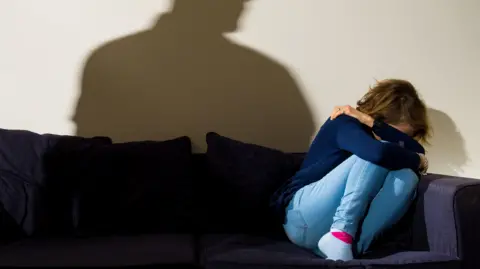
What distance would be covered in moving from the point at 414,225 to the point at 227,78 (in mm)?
1140

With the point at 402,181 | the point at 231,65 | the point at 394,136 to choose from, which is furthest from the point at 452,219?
the point at 231,65

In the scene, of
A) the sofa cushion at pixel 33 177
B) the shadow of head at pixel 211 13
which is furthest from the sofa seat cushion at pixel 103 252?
the shadow of head at pixel 211 13

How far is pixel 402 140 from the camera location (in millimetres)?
2180

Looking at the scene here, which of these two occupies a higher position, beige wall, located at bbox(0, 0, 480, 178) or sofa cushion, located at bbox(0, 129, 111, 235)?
beige wall, located at bbox(0, 0, 480, 178)

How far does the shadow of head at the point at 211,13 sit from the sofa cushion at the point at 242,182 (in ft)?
1.99

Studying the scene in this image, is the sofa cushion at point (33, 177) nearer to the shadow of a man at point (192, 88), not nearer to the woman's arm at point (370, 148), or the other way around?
the shadow of a man at point (192, 88)

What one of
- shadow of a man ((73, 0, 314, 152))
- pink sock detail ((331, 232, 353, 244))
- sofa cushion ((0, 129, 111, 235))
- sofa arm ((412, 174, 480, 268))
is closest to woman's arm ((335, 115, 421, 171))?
sofa arm ((412, 174, 480, 268))

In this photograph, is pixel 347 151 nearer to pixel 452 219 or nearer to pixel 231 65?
pixel 452 219

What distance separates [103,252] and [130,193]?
40cm

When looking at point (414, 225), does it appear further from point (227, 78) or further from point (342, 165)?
point (227, 78)

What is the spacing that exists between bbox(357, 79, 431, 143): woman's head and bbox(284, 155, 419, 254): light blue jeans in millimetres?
284

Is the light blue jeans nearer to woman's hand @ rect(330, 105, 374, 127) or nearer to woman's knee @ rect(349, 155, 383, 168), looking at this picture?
woman's knee @ rect(349, 155, 383, 168)

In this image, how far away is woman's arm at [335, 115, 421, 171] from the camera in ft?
6.25

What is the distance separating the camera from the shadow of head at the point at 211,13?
2670mm
